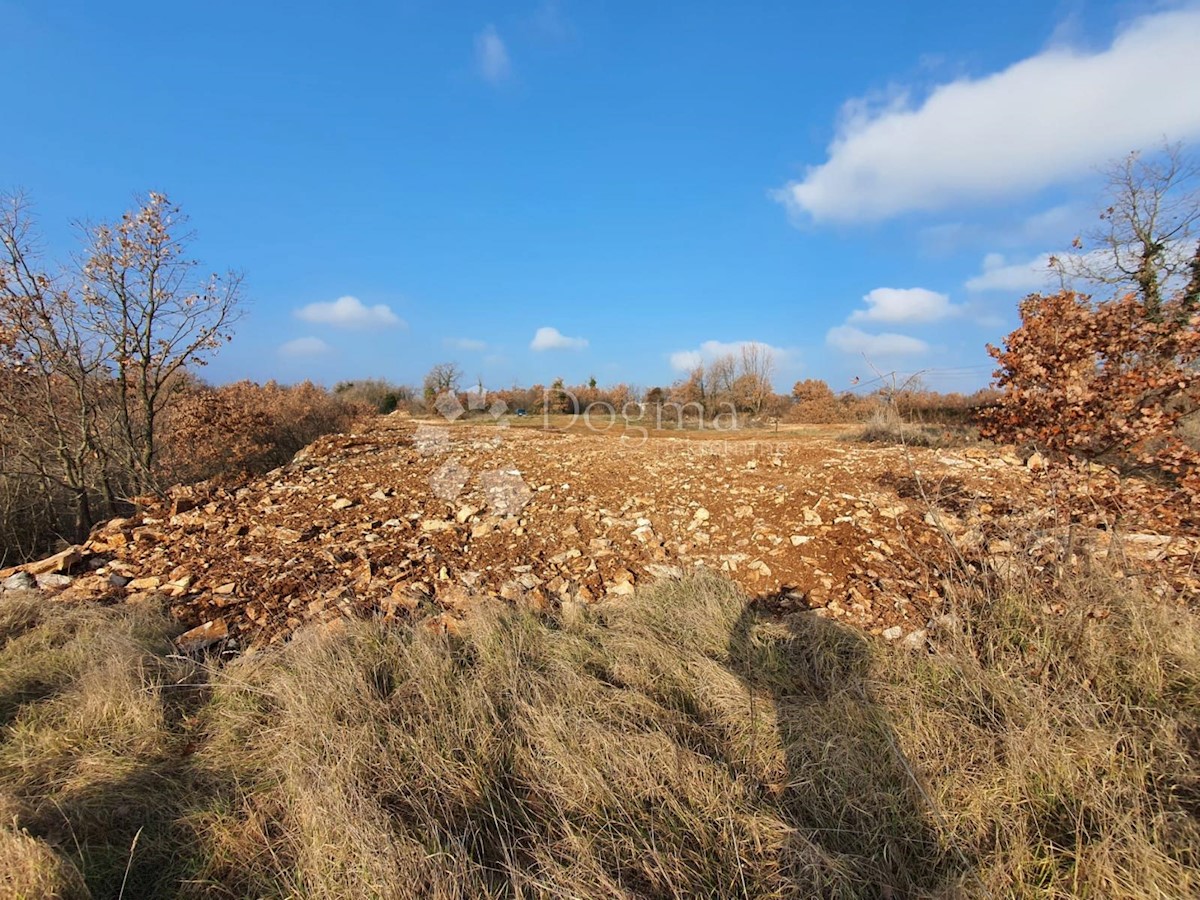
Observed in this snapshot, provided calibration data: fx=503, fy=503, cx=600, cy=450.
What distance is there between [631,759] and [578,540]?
7.54 feet

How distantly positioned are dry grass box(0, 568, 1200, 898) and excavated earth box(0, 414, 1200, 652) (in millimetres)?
421

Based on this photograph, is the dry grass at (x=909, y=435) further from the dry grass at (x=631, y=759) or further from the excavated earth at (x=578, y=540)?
the dry grass at (x=631, y=759)

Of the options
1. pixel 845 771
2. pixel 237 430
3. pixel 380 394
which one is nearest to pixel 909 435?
pixel 845 771

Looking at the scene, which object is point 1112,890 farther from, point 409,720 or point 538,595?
point 538,595

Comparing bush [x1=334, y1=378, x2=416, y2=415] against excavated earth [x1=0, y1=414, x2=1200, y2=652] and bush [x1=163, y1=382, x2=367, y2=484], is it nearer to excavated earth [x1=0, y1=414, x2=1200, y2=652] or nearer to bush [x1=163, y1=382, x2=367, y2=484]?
bush [x1=163, y1=382, x2=367, y2=484]

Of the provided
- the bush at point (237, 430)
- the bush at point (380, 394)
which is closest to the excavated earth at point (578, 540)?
the bush at point (237, 430)

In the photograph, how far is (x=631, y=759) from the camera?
1964 mm

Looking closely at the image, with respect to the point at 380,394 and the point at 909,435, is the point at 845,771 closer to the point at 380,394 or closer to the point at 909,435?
the point at 909,435

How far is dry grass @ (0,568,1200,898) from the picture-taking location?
1.59 meters

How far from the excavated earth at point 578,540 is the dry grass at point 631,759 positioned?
0.42 m

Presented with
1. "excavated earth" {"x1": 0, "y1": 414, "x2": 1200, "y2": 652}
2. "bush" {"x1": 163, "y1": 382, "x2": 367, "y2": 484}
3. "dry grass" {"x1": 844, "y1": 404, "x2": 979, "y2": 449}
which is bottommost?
"excavated earth" {"x1": 0, "y1": 414, "x2": 1200, "y2": 652}

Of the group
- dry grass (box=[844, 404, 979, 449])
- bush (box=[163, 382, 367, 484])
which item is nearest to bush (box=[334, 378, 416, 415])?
bush (box=[163, 382, 367, 484])

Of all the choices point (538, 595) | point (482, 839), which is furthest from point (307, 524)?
point (482, 839)

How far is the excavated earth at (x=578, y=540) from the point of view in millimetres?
3219
